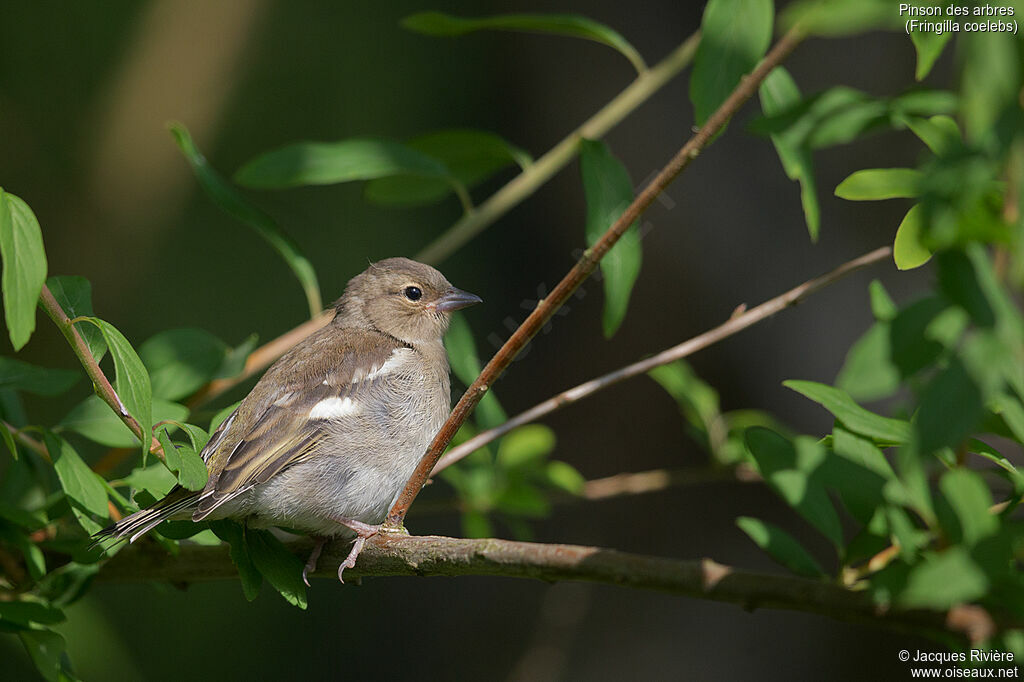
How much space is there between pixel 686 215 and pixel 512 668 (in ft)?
9.85

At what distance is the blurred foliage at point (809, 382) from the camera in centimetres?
116

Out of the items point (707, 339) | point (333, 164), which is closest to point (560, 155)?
point (333, 164)

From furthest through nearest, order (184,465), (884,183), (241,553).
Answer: (241,553) < (184,465) < (884,183)

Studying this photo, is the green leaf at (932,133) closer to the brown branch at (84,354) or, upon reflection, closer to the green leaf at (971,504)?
the green leaf at (971,504)

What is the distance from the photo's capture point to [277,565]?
2307 mm

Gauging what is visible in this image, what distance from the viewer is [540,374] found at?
6.11 metres

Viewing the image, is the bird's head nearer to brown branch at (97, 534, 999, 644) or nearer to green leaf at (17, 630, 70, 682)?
brown branch at (97, 534, 999, 644)

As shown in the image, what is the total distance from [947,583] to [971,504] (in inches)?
4.8

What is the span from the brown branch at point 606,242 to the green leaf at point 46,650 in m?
0.95

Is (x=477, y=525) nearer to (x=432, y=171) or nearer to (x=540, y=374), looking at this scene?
(x=432, y=171)

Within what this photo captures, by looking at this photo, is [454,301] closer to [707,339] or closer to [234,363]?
[234,363]

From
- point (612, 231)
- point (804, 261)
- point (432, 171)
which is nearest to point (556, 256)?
point (804, 261)

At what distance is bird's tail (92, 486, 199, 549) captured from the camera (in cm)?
216

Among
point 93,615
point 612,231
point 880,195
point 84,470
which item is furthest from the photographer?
point 93,615
